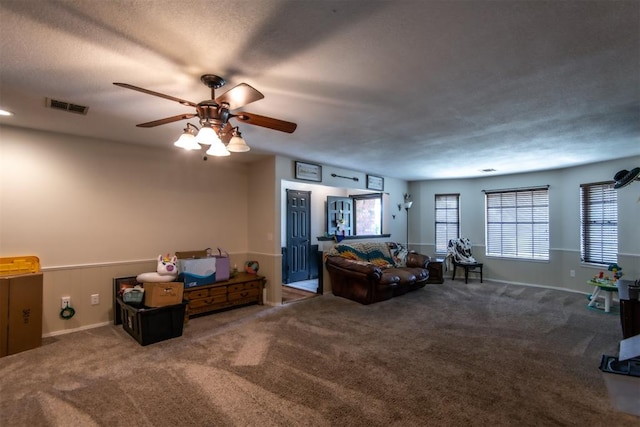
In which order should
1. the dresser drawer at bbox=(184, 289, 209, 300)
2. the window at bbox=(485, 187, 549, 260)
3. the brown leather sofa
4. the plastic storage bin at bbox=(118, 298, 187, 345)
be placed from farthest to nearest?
1. the window at bbox=(485, 187, 549, 260)
2. the brown leather sofa
3. the dresser drawer at bbox=(184, 289, 209, 300)
4. the plastic storage bin at bbox=(118, 298, 187, 345)

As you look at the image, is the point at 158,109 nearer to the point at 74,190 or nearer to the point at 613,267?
the point at 74,190

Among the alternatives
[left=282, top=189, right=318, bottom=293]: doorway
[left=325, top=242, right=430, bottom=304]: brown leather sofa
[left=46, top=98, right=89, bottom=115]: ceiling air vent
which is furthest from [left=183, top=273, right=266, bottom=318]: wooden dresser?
[left=46, top=98, right=89, bottom=115]: ceiling air vent

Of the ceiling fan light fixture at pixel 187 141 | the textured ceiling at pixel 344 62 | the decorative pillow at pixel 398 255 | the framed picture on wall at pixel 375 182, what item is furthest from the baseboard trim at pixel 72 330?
the framed picture on wall at pixel 375 182

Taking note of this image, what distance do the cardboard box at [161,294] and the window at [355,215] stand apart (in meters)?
4.03

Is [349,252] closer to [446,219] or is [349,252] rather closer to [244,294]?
[244,294]

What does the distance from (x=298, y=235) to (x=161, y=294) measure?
353 centimetres

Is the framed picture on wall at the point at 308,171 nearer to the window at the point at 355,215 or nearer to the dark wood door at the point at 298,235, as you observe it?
the dark wood door at the point at 298,235

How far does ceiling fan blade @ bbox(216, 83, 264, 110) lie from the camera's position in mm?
1827

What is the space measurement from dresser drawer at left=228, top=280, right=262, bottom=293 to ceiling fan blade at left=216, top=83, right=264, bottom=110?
10.2 feet

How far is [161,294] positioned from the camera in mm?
3396

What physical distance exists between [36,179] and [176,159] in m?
1.58

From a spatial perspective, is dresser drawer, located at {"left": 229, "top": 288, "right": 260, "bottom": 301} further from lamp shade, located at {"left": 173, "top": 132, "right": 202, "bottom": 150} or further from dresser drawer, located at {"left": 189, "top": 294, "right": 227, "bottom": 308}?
lamp shade, located at {"left": 173, "top": 132, "right": 202, "bottom": 150}

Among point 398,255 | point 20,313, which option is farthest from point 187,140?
point 398,255

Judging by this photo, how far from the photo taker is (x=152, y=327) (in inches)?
129
